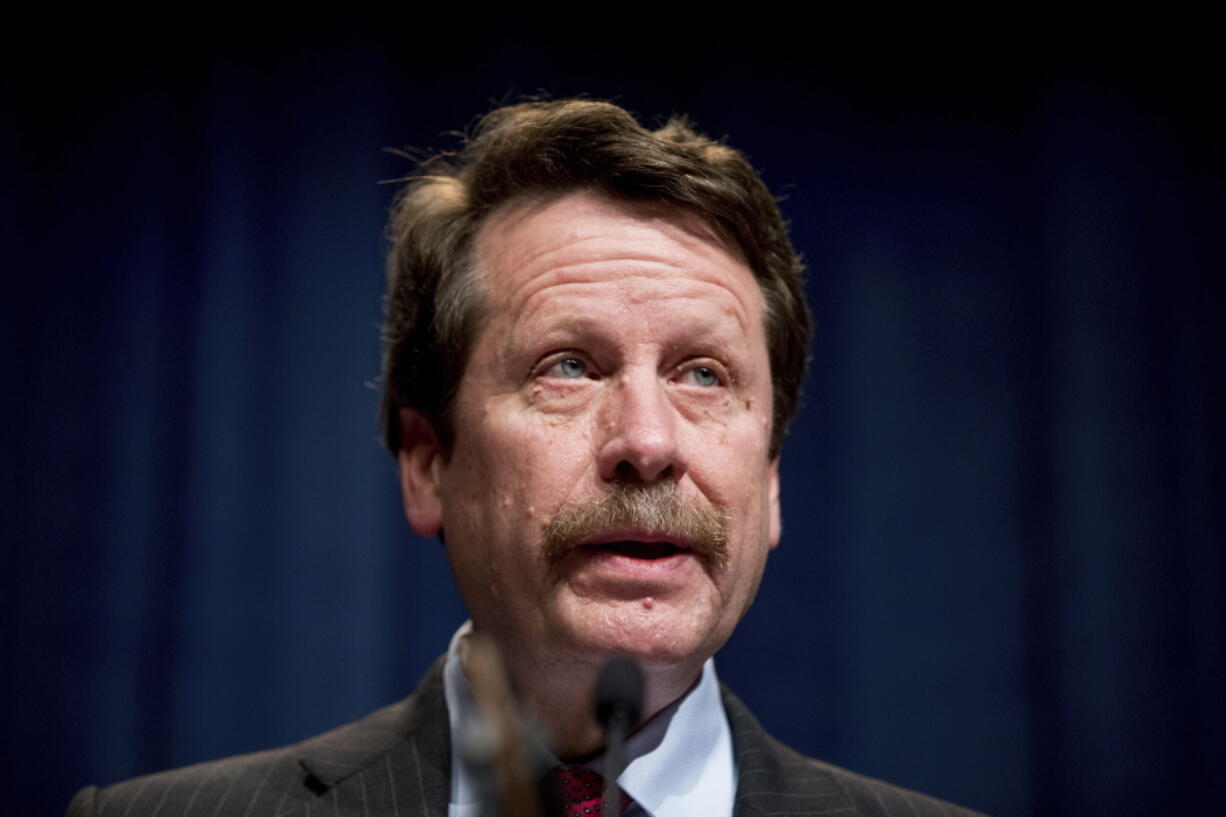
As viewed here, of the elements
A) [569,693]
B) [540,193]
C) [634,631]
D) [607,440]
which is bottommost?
[569,693]

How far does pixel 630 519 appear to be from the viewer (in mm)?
1377

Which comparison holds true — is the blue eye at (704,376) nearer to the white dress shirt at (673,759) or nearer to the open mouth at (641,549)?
the open mouth at (641,549)

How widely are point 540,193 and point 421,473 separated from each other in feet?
1.51

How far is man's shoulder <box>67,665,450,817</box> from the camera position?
150cm

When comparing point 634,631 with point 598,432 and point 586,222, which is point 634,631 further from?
point 586,222

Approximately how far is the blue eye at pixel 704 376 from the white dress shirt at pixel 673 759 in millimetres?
399

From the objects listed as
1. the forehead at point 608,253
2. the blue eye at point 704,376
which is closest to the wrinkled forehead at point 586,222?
the forehead at point 608,253

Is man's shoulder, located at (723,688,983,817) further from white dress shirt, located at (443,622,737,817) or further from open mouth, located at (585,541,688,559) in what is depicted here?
open mouth, located at (585,541,688,559)

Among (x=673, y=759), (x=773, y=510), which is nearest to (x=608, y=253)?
(x=773, y=510)

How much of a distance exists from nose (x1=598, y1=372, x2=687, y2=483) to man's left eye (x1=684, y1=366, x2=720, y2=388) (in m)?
0.09

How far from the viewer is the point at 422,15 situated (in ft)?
9.44

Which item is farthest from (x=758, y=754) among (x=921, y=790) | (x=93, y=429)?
(x=93, y=429)

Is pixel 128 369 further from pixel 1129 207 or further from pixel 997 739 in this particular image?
pixel 1129 207

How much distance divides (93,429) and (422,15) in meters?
1.29
